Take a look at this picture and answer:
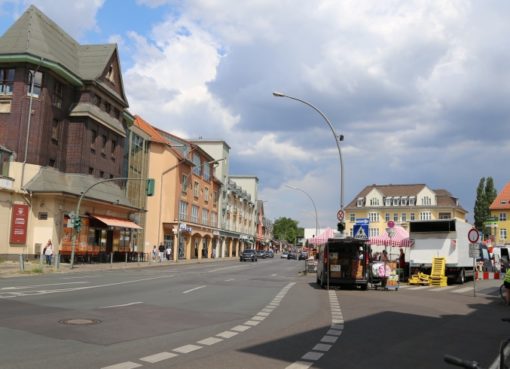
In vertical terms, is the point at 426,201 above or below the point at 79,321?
above

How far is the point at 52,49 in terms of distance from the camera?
4134 cm

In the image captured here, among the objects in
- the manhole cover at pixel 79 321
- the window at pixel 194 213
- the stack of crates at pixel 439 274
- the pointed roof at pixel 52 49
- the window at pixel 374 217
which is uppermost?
the pointed roof at pixel 52 49

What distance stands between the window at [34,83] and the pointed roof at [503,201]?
84222mm

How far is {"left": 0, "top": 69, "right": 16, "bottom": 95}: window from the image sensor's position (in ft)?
125

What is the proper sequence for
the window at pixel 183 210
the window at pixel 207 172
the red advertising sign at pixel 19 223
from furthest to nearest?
the window at pixel 207 172 < the window at pixel 183 210 < the red advertising sign at pixel 19 223

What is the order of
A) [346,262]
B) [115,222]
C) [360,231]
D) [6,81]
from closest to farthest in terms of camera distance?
[346,262] → [360,231] → [6,81] → [115,222]

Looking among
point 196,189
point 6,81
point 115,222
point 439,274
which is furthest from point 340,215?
point 196,189

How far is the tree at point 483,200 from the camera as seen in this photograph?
319 ft

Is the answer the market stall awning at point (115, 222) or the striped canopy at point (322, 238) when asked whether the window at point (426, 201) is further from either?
the striped canopy at point (322, 238)

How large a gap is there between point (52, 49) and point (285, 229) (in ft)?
512

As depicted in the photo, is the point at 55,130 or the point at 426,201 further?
the point at 426,201

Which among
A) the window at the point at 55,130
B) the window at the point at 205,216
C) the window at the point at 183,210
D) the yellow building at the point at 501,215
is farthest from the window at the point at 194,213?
the yellow building at the point at 501,215

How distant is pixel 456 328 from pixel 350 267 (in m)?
11.4

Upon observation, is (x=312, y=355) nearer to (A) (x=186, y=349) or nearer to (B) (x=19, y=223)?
(A) (x=186, y=349)
